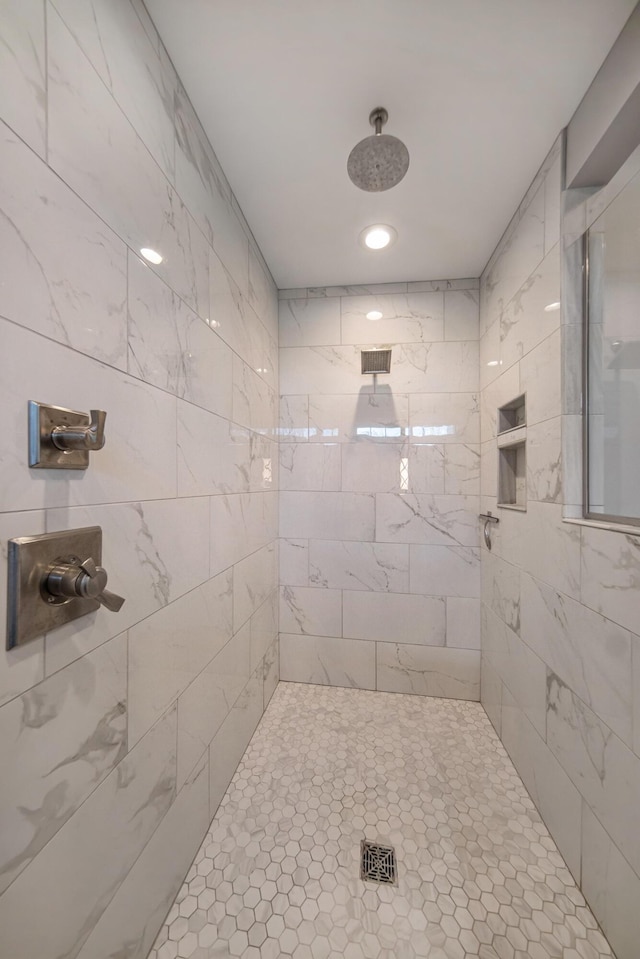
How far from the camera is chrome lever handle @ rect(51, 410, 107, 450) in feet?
1.95

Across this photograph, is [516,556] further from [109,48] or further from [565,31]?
[109,48]

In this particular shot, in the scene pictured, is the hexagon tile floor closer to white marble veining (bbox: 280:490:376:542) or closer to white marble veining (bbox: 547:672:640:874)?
white marble veining (bbox: 547:672:640:874)

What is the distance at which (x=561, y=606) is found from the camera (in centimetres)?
119

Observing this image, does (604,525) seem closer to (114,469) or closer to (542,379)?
(542,379)

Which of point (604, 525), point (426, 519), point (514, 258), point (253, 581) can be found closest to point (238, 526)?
point (253, 581)

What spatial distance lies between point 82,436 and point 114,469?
Answer: 0.63ft

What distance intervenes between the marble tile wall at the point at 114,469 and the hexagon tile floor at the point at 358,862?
0.48 feet

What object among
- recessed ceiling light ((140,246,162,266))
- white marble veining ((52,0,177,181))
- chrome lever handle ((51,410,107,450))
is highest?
white marble veining ((52,0,177,181))

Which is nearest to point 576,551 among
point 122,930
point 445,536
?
point 445,536

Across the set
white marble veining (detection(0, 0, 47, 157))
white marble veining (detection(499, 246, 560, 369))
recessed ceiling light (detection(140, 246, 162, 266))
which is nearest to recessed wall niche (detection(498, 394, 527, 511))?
white marble veining (detection(499, 246, 560, 369))

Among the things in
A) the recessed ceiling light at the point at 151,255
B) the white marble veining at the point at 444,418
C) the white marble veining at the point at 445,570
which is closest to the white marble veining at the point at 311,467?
the white marble veining at the point at 444,418

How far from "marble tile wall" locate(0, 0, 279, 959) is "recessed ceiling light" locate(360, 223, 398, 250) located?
68 cm

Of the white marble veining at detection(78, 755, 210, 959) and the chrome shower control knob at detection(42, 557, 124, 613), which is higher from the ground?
the chrome shower control knob at detection(42, 557, 124, 613)

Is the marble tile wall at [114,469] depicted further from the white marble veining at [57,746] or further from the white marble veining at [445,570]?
the white marble veining at [445,570]
